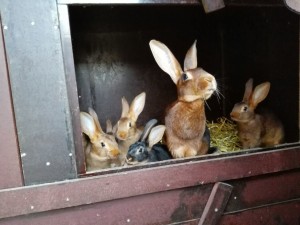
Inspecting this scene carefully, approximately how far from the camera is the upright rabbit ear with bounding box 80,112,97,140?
151cm

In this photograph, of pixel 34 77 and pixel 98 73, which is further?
pixel 98 73

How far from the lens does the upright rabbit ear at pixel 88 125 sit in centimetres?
151

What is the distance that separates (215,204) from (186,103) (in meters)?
0.44

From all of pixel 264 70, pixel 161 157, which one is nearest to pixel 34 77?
pixel 161 157

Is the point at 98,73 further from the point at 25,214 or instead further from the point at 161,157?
the point at 25,214

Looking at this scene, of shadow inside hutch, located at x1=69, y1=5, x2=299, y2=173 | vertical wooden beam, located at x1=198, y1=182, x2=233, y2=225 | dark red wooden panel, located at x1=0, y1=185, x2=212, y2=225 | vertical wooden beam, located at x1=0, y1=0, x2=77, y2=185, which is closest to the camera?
vertical wooden beam, located at x1=0, y1=0, x2=77, y2=185

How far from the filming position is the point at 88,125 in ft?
5.01

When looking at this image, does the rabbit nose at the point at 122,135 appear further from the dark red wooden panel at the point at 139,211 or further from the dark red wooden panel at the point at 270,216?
the dark red wooden panel at the point at 270,216

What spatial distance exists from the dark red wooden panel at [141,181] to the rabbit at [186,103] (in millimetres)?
210

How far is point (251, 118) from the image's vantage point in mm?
1810

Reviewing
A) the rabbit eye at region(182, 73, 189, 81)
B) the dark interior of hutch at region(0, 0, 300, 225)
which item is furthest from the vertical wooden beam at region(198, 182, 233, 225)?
the rabbit eye at region(182, 73, 189, 81)

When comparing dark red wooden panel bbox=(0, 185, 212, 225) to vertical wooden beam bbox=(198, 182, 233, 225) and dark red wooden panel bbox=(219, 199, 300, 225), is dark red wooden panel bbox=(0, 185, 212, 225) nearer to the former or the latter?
vertical wooden beam bbox=(198, 182, 233, 225)

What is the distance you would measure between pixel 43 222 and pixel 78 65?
112 centimetres

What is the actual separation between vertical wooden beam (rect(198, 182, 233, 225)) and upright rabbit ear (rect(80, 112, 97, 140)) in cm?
60
